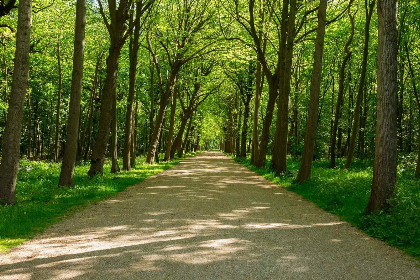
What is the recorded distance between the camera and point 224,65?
26953 mm

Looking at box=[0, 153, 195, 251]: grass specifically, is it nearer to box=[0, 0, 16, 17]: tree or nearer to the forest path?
the forest path

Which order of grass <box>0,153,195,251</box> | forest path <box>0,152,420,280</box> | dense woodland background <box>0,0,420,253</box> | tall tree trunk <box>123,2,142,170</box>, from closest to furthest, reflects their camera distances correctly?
forest path <box>0,152,420,280</box>
grass <box>0,153,195,251</box>
dense woodland background <box>0,0,420,253</box>
tall tree trunk <box>123,2,142,170</box>

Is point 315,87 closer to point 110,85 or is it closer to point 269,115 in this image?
point 269,115

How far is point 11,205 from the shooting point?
7.93m

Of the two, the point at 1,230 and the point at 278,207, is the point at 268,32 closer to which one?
the point at 278,207

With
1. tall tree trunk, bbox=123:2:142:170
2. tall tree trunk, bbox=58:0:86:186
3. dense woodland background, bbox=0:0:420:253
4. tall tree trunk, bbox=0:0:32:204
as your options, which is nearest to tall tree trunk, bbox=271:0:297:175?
dense woodland background, bbox=0:0:420:253

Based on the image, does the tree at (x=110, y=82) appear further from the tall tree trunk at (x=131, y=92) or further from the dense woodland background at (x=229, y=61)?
the tall tree trunk at (x=131, y=92)

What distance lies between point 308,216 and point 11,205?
7.06 meters

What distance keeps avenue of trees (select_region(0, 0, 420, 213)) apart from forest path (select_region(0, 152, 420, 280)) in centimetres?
214

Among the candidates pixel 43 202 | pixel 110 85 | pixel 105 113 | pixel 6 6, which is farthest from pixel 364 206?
pixel 6 6

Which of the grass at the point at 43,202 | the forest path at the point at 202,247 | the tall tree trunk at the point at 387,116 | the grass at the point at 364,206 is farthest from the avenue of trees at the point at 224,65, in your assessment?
the forest path at the point at 202,247

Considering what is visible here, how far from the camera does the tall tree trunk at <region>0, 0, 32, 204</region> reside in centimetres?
805

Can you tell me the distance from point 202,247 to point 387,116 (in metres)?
5.02

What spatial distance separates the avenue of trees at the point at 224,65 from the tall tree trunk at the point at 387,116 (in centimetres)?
2
